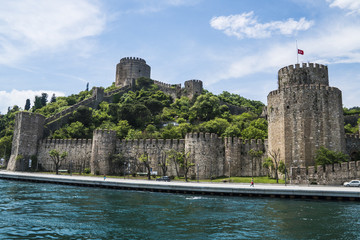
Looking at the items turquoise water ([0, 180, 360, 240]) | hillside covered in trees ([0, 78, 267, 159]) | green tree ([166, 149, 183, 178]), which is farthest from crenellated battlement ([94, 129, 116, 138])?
turquoise water ([0, 180, 360, 240])

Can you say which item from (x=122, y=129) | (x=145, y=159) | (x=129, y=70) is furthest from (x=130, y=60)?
(x=145, y=159)

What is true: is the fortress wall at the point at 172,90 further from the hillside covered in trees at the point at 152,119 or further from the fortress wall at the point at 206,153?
the fortress wall at the point at 206,153

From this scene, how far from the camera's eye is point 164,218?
74.6ft

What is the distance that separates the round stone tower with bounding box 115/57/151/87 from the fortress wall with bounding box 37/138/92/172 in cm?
4744

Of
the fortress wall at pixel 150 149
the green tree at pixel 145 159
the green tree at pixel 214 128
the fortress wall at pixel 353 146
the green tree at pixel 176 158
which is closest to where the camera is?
the fortress wall at pixel 353 146

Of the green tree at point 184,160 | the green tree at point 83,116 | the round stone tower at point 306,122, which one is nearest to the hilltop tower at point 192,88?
the green tree at point 83,116

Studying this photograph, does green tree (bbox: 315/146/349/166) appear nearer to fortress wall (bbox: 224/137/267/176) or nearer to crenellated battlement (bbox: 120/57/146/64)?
fortress wall (bbox: 224/137/267/176)

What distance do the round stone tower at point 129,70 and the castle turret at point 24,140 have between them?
45638 millimetres

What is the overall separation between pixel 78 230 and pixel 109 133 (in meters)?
38.7

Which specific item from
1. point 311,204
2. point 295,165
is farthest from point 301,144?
point 311,204

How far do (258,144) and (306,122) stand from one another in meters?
10.6

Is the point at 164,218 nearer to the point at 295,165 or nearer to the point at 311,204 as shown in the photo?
the point at 311,204

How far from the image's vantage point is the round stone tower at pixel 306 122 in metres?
40.2

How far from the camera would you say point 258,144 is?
4978 centimetres
